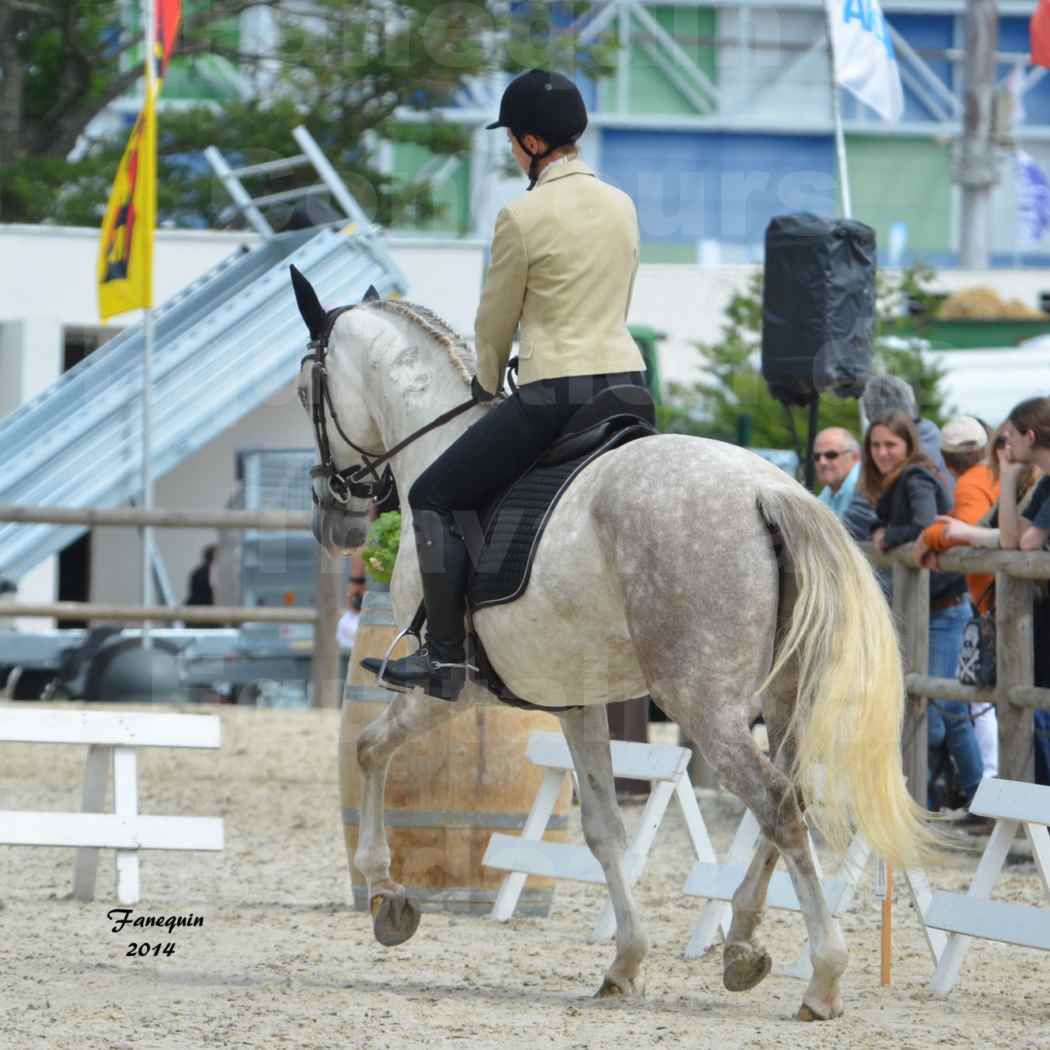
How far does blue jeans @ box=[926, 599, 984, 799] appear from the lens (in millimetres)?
8211

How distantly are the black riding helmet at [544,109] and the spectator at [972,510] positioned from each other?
3.00 metres

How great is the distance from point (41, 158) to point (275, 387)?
22.3 ft

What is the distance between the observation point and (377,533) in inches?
267

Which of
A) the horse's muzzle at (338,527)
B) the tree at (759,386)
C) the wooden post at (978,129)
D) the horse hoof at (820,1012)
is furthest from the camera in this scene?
the wooden post at (978,129)

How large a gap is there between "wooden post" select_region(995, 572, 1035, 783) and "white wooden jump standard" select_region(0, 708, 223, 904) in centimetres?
294

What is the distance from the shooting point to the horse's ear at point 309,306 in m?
5.92

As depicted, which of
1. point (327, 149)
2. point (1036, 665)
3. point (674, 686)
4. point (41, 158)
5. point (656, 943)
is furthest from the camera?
point (327, 149)

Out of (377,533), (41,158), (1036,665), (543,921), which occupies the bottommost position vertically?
(543,921)

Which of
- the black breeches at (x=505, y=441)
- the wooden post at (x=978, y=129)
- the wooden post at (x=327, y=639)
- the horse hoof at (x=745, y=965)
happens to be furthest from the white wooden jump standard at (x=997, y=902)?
the wooden post at (x=978, y=129)

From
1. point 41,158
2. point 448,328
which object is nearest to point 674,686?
point 448,328

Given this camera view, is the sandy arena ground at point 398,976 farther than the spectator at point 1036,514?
No

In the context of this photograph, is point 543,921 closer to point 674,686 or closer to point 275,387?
point 674,686

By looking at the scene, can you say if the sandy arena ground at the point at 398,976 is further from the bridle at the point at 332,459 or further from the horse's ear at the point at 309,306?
the horse's ear at the point at 309,306

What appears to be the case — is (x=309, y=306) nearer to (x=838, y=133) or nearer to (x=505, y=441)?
(x=505, y=441)
